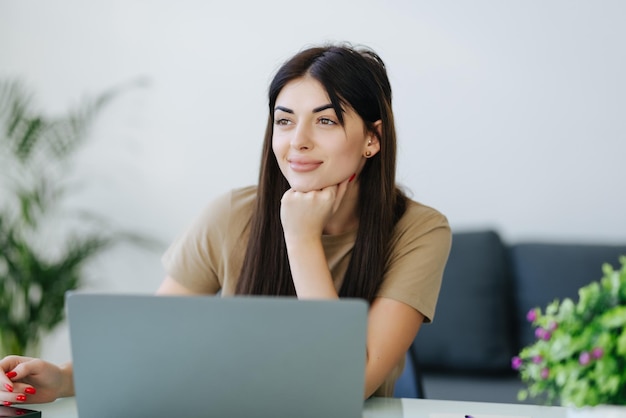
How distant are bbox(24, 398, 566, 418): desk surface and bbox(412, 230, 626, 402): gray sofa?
1585mm

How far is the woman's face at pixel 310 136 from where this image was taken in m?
1.69

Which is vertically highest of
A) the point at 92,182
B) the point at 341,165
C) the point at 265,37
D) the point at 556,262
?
the point at 265,37

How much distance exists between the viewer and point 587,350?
963 mm

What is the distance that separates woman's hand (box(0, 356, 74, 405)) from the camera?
131 cm

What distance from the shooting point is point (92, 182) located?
351 cm

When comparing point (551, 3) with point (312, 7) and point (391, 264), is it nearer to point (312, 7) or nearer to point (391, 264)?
point (312, 7)

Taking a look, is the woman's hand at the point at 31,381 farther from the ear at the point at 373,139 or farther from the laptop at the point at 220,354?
the ear at the point at 373,139

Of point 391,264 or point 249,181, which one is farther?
point 249,181

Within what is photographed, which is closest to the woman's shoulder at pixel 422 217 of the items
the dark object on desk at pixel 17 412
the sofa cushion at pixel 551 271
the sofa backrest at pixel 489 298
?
the dark object on desk at pixel 17 412

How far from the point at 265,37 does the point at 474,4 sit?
2.81 feet

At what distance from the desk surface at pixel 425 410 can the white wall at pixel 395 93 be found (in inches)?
75.3

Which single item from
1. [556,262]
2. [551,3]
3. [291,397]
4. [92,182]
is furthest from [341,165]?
[92,182]

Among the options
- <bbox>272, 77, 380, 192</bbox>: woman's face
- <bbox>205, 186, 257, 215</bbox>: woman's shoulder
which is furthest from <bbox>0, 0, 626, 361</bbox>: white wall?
<bbox>272, 77, 380, 192</bbox>: woman's face

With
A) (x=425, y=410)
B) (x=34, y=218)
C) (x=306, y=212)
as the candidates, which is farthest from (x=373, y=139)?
(x=34, y=218)
